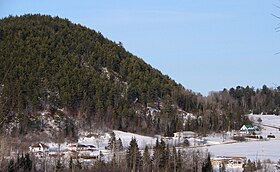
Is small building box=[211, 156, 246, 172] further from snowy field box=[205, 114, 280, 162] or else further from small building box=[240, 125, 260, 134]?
small building box=[240, 125, 260, 134]

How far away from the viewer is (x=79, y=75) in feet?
287

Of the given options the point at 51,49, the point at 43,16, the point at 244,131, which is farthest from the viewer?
the point at 43,16

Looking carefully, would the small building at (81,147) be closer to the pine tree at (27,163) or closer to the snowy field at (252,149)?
the snowy field at (252,149)

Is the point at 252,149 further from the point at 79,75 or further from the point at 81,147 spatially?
the point at 79,75

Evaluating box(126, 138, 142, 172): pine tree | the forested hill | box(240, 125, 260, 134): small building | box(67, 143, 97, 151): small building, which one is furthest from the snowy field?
box(126, 138, 142, 172): pine tree

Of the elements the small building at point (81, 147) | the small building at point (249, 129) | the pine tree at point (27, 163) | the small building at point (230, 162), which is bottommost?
the small building at point (230, 162)

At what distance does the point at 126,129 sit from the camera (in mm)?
79188

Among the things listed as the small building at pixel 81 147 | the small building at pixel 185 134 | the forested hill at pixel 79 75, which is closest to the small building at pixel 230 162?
the small building at pixel 81 147

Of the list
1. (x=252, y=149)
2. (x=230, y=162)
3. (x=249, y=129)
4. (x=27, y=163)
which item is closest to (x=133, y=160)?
(x=27, y=163)

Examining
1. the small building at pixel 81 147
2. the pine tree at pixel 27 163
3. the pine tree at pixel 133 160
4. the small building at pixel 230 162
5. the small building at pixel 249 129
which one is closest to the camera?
the pine tree at pixel 27 163

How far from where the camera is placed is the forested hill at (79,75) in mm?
80062

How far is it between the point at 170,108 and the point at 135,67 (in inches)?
581

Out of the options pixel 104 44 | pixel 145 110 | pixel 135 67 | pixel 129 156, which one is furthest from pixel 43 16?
pixel 129 156

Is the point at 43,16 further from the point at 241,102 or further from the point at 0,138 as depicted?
the point at 0,138
